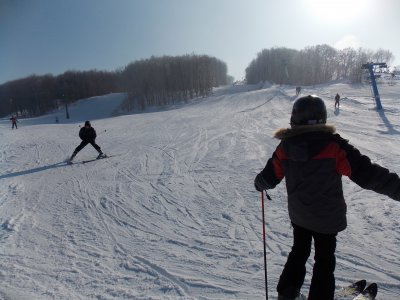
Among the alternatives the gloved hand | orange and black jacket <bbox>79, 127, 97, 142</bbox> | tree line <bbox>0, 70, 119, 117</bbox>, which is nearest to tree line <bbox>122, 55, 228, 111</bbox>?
tree line <bbox>0, 70, 119, 117</bbox>

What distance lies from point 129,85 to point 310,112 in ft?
241

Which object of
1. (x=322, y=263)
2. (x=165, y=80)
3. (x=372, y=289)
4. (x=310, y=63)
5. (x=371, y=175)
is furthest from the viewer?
(x=310, y=63)

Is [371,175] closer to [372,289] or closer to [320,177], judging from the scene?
[320,177]

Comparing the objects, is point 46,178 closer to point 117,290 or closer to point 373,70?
point 117,290

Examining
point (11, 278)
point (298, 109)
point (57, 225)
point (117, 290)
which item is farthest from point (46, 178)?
point (298, 109)

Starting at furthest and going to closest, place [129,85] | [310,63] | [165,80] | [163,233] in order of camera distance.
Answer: [310,63] → [129,85] → [165,80] → [163,233]

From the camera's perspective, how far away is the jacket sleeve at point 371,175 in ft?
7.67

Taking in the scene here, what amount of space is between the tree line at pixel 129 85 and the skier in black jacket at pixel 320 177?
220ft

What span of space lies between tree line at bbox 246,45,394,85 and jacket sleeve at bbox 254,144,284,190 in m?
82.5

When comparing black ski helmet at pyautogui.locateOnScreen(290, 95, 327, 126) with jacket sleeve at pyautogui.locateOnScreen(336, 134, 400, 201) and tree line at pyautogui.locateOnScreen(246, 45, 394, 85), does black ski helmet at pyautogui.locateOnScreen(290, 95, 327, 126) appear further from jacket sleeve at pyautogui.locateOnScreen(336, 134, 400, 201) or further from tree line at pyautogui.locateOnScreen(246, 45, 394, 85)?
tree line at pyautogui.locateOnScreen(246, 45, 394, 85)

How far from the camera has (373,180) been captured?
2.37m

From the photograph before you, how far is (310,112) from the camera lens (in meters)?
2.56

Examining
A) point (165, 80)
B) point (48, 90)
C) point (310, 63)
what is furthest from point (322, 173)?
point (48, 90)

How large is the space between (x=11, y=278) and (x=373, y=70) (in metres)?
26.1
